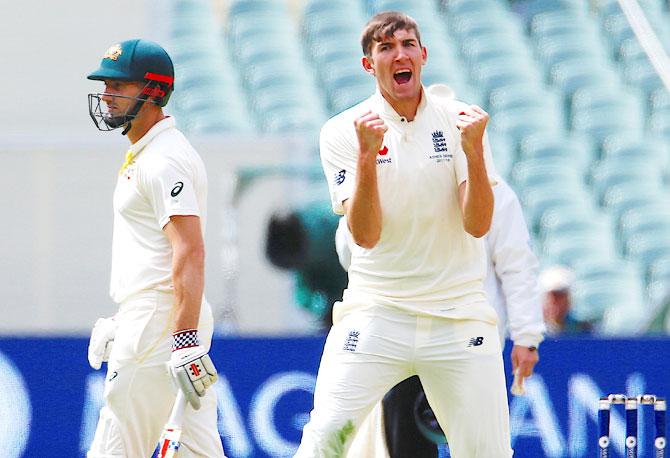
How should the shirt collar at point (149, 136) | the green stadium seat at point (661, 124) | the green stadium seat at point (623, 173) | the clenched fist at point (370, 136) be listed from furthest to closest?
the green stadium seat at point (661, 124), the green stadium seat at point (623, 173), the shirt collar at point (149, 136), the clenched fist at point (370, 136)

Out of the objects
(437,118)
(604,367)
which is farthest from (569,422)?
(437,118)

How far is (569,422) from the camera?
22.8ft

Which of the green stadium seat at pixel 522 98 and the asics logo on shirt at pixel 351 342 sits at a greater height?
the green stadium seat at pixel 522 98

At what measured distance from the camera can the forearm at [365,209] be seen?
179 inches

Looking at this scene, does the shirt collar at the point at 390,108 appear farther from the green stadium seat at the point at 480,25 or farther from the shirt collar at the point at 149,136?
the green stadium seat at the point at 480,25

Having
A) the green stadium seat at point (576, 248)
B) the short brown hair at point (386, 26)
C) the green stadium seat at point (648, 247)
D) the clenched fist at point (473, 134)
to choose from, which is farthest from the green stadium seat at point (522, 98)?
the clenched fist at point (473, 134)

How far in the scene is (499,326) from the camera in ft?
18.5

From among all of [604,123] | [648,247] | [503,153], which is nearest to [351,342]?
[648,247]

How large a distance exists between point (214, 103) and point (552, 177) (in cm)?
321

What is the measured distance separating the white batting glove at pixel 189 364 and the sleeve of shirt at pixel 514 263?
127 cm

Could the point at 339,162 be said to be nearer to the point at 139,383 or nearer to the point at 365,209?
the point at 365,209

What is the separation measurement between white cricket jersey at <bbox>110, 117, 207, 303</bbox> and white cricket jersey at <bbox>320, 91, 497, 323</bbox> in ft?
1.75

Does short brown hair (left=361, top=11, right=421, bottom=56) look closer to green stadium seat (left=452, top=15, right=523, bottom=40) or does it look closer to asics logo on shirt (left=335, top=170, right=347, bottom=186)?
asics logo on shirt (left=335, top=170, right=347, bottom=186)

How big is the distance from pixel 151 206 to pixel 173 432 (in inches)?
29.9
